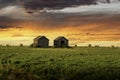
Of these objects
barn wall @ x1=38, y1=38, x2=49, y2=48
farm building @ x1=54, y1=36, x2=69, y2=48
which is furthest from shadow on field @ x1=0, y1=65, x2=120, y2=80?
farm building @ x1=54, y1=36, x2=69, y2=48

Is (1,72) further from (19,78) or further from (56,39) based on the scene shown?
(56,39)

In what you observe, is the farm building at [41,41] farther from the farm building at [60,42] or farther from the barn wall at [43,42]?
the farm building at [60,42]

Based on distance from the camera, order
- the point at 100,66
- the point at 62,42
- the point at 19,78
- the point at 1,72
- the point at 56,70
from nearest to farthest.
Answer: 1. the point at 19,78
2. the point at 1,72
3. the point at 56,70
4. the point at 100,66
5. the point at 62,42

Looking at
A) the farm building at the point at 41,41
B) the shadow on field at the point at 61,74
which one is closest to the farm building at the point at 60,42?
the farm building at the point at 41,41

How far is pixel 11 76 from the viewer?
33250 millimetres

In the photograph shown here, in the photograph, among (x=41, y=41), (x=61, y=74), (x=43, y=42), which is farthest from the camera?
(x=41, y=41)

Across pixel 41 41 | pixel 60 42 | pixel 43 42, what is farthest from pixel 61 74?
pixel 60 42

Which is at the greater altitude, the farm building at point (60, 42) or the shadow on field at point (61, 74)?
the farm building at point (60, 42)

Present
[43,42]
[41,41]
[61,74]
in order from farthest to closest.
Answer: [41,41]
[43,42]
[61,74]

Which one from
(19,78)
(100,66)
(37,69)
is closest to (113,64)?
(100,66)

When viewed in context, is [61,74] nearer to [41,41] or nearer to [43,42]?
[43,42]

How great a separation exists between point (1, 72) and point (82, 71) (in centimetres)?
850

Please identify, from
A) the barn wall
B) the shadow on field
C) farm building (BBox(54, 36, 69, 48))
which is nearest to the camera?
the shadow on field

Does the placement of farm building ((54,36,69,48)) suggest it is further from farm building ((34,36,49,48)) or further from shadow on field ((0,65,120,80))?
shadow on field ((0,65,120,80))
